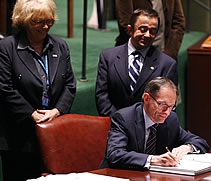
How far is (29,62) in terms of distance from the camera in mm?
3066

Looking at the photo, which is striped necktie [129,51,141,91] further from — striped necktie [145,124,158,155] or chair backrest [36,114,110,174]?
striped necktie [145,124,158,155]

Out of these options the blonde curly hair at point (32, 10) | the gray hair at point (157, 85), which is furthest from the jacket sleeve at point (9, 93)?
the gray hair at point (157, 85)

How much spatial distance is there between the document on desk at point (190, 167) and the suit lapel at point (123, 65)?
0.82 meters

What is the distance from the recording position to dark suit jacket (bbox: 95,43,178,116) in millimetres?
3256

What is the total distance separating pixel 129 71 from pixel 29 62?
66 cm

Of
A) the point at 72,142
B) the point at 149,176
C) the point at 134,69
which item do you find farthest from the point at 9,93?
the point at 149,176

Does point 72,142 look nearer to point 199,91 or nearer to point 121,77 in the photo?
point 121,77

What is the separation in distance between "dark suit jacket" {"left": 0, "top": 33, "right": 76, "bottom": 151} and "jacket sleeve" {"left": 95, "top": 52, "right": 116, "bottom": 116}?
7.8 inches

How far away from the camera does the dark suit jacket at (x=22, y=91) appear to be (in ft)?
9.90

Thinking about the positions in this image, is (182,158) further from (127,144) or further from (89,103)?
(89,103)

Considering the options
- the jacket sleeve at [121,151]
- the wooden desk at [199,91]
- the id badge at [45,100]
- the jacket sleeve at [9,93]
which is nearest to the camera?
the jacket sleeve at [121,151]

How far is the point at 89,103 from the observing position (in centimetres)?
415

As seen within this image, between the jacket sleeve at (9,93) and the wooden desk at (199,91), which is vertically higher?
the jacket sleeve at (9,93)

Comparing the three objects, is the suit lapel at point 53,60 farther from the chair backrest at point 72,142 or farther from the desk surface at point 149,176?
the desk surface at point 149,176
